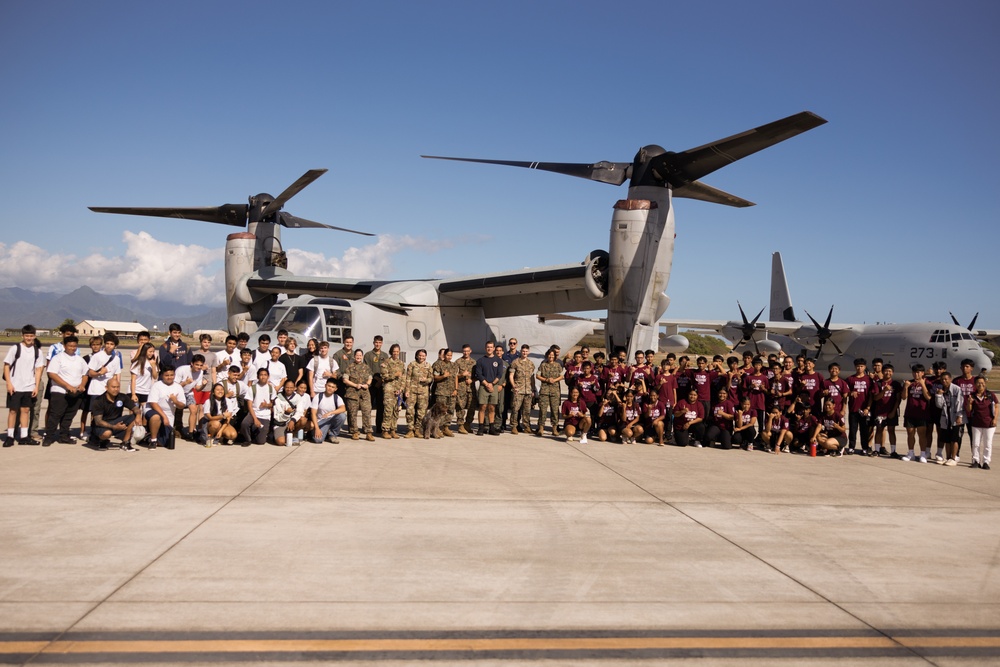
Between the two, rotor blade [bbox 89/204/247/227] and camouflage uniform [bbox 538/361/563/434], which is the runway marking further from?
rotor blade [bbox 89/204/247/227]

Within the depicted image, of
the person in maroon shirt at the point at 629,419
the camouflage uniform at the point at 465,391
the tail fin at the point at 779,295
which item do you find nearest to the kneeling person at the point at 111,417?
the camouflage uniform at the point at 465,391

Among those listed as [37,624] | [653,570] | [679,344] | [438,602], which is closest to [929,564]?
[653,570]

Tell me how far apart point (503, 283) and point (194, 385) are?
320 inches

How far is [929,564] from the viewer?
486 cm

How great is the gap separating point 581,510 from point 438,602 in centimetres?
263

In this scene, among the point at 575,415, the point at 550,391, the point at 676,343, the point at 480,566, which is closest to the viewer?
the point at 480,566

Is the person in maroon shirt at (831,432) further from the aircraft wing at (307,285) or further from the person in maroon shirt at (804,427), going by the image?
the aircraft wing at (307,285)

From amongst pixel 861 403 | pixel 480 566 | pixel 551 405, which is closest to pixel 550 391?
pixel 551 405

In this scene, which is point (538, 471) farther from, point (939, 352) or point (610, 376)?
point (939, 352)

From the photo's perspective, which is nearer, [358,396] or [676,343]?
[358,396]

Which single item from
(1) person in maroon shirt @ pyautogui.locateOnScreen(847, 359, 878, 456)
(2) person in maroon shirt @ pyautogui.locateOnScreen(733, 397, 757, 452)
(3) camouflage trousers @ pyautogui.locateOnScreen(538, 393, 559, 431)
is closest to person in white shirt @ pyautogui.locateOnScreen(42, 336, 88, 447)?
(3) camouflage trousers @ pyautogui.locateOnScreen(538, 393, 559, 431)

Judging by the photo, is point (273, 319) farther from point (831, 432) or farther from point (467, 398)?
point (831, 432)

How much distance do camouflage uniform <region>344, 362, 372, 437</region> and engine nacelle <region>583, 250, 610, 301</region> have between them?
588cm

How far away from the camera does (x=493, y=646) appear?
11.0ft
